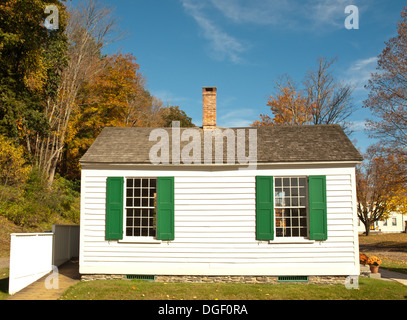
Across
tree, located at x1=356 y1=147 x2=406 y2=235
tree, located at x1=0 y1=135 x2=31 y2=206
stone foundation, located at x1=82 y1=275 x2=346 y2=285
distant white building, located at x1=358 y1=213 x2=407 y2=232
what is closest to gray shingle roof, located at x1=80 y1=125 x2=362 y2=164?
stone foundation, located at x1=82 y1=275 x2=346 y2=285

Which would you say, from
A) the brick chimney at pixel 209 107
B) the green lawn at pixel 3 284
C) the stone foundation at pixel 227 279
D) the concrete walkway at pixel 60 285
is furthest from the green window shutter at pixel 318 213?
the green lawn at pixel 3 284

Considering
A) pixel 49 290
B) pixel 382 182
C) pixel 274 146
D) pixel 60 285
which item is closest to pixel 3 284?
pixel 60 285

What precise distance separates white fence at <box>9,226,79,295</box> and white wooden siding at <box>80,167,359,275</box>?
121cm

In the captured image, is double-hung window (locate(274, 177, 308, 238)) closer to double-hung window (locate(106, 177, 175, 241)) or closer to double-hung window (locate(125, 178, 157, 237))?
double-hung window (locate(106, 177, 175, 241))

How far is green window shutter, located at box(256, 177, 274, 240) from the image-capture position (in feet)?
34.8

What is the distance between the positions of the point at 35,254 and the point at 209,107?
7325mm

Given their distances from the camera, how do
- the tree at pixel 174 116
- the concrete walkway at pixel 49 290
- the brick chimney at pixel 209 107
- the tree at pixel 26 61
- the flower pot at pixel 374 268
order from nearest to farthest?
the concrete walkway at pixel 49 290, the flower pot at pixel 374 268, the brick chimney at pixel 209 107, the tree at pixel 26 61, the tree at pixel 174 116

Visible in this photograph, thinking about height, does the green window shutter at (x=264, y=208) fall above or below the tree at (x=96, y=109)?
below

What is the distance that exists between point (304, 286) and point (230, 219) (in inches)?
108

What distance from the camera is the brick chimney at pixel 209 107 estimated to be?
13.2m

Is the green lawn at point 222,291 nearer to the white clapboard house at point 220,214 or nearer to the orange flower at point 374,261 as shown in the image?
the white clapboard house at point 220,214

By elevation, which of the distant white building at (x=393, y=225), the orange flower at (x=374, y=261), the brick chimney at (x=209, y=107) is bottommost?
the distant white building at (x=393, y=225)

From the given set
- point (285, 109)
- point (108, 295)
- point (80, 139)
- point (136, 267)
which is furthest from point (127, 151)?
point (285, 109)

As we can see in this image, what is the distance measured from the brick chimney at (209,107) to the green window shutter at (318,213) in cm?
447
